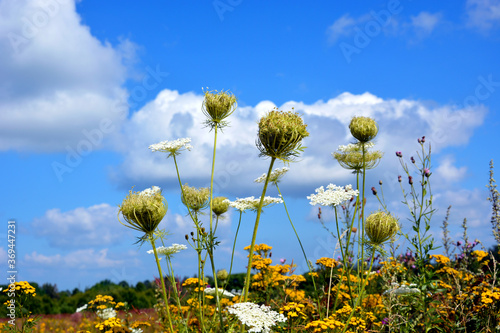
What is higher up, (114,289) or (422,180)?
(422,180)

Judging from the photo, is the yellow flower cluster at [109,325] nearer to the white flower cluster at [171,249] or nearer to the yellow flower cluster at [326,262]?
the white flower cluster at [171,249]

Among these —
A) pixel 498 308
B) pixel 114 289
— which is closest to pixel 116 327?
pixel 498 308

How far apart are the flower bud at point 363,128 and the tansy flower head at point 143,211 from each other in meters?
4.17

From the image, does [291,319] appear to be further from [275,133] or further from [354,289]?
[354,289]

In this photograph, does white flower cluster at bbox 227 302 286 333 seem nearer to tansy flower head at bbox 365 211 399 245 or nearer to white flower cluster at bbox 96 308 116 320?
tansy flower head at bbox 365 211 399 245

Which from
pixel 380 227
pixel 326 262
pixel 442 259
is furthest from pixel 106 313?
pixel 442 259

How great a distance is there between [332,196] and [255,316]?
2329 mm

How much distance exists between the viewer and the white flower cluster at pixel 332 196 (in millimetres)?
6020

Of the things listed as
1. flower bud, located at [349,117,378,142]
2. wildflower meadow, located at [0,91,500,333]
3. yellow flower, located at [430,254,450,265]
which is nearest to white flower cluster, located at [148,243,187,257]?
wildflower meadow, located at [0,91,500,333]

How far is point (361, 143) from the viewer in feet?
26.4

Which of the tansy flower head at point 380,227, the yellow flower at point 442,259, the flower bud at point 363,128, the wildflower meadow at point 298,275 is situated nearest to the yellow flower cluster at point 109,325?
the wildflower meadow at point 298,275

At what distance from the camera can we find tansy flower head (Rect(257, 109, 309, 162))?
470cm

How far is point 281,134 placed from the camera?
4.70 m

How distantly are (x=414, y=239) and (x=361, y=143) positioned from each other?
100 inches
